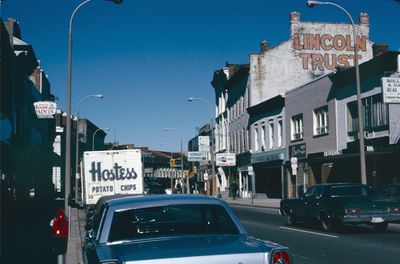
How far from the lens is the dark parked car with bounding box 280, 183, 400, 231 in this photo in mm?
16609

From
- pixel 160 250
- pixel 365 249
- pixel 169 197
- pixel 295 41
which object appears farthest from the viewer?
pixel 295 41

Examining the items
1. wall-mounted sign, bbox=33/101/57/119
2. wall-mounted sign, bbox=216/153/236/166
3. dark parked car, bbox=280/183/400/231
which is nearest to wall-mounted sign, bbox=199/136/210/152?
wall-mounted sign, bbox=216/153/236/166

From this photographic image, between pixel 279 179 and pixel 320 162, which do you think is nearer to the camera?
pixel 320 162

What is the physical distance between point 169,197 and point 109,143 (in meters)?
127

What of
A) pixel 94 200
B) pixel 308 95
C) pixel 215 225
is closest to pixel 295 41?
pixel 308 95

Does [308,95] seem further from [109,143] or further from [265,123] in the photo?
[109,143]

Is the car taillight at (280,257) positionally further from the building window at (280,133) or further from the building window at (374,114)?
the building window at (280,133)

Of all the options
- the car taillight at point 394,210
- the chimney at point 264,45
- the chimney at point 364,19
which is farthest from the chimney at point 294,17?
the car taillight at point 394,210

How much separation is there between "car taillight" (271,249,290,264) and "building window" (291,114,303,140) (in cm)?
3527

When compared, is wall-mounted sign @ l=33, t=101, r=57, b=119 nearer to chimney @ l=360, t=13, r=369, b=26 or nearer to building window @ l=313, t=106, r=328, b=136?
building window @ l=313, t=106, r=328, b=136

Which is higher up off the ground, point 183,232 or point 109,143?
point 109,143

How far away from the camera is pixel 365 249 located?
13.2 meters

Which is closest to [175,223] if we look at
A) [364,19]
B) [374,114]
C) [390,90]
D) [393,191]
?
[393,191]

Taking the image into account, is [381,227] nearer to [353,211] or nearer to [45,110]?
[353,211]
